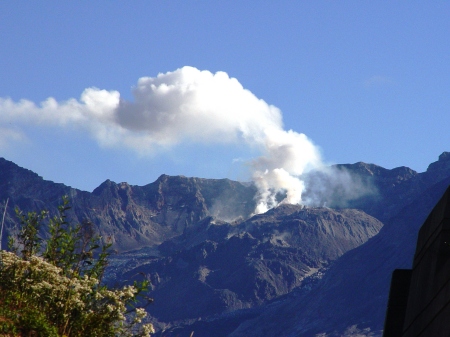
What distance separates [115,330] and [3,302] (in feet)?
8.04

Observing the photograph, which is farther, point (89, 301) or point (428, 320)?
point (89, 301)

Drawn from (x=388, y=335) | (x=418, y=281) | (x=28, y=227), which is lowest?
(x=388, y=335)

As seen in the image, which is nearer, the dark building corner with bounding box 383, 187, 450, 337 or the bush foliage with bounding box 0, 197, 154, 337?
the dark building corner with bounding box 383, 187, 450, 337

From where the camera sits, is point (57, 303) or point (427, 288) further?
point (57, 303)

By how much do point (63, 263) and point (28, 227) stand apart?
1792 mm

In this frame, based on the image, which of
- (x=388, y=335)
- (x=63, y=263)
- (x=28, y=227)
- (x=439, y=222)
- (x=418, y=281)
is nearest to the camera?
(x=439, y=222)

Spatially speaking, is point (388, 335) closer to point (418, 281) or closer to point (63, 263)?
point (418, 281)

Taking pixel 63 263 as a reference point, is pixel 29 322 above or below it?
below

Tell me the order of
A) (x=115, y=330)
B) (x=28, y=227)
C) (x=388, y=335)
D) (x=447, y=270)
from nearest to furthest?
(x=447, y=270), (x=388, y=335), (x=115, y=330), (x=28, y=227)

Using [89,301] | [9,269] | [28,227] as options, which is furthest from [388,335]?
[28,227]

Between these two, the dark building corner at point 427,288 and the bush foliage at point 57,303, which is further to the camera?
the bush foliage at point 57,303

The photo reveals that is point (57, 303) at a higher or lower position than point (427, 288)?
higher

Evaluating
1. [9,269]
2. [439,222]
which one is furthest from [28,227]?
[439,222]

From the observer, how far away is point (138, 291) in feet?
50.9
